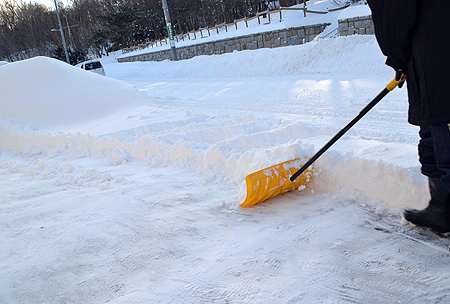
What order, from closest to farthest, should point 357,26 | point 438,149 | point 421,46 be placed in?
point 421,46 → point 438,149 → point 357,26

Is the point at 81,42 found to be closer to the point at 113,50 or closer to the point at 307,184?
the point at 113,50

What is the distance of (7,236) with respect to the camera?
9.02 feet

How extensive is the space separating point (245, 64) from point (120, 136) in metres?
8.29

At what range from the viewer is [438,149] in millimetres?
1869

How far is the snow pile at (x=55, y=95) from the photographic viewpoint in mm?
6719

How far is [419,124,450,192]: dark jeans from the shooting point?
183 cm

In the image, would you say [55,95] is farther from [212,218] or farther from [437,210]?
[437,210]

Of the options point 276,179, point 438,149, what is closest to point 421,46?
point 438,149

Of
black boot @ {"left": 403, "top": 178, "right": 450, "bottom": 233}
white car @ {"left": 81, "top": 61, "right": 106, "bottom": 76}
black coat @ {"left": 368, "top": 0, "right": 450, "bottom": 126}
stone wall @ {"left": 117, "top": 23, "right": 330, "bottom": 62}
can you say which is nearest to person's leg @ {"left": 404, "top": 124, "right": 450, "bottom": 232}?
black boot @ {"left": 403, "top": 178, "right": 450, "bottom": 233}

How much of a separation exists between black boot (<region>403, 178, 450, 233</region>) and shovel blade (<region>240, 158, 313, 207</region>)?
928mm

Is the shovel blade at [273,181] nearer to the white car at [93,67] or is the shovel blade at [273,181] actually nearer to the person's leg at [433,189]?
the person's leg at [433,189]

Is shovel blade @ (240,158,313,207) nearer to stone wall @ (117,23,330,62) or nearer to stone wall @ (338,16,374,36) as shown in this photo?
stone wall @ (338,16,374,36)

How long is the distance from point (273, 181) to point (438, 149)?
1.16 m

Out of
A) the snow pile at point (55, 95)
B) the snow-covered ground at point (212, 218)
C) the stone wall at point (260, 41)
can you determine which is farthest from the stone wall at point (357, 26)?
the snow pile at point (55, 95)
